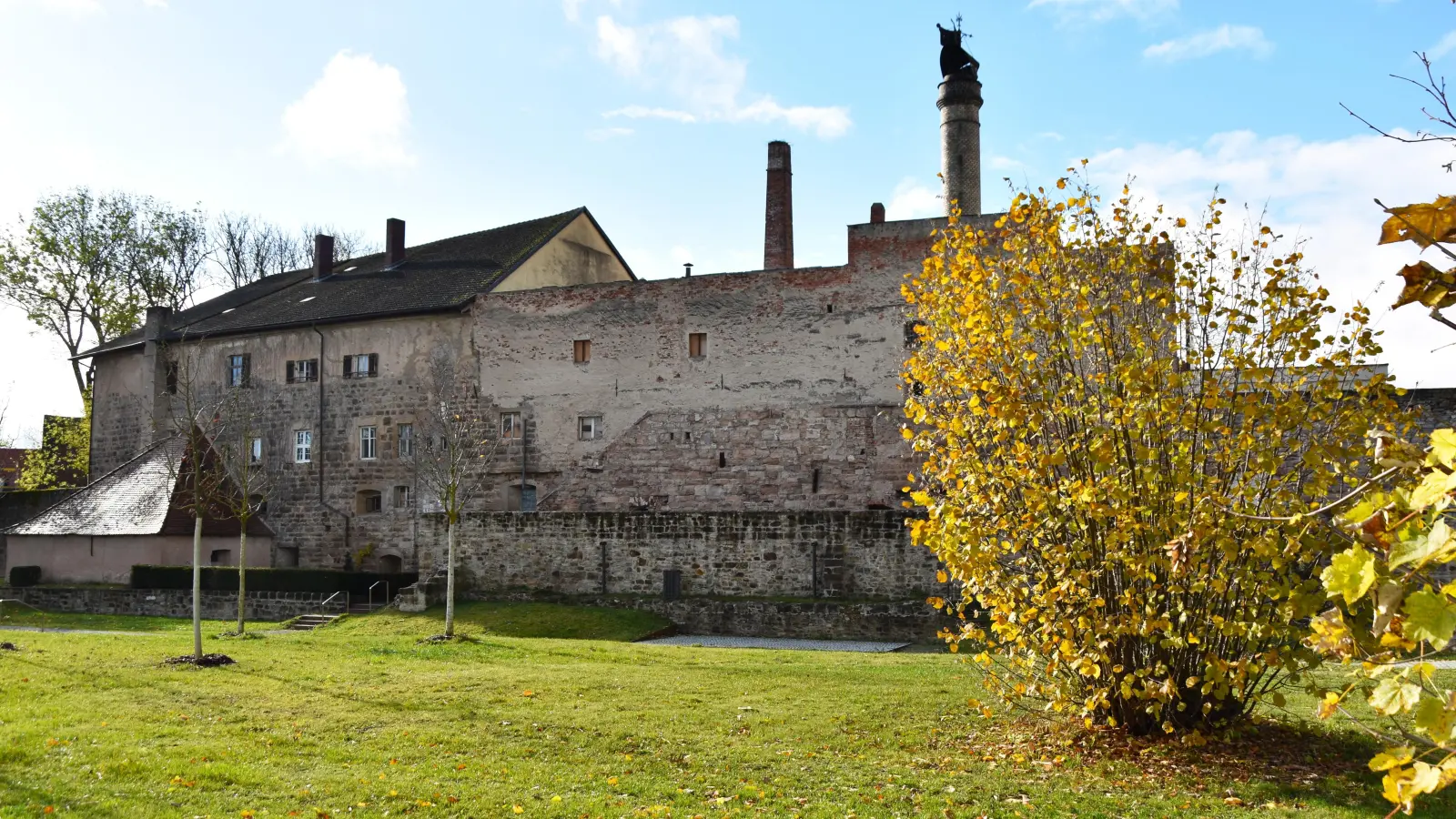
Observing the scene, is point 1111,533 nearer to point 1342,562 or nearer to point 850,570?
point 1342,562

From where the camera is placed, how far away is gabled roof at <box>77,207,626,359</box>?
33.7 metres

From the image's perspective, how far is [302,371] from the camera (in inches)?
1355

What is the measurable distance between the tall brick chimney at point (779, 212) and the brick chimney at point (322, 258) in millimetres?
16725

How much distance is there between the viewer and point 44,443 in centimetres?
4309

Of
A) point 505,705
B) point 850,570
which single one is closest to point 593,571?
point 850,570

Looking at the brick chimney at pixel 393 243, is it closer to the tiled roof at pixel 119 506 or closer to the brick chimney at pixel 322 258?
the brick chimney at pixel 322 258

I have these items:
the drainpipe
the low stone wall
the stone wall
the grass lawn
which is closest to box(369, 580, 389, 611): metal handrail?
the low stone wall

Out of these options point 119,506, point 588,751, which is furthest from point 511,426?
point 588,751

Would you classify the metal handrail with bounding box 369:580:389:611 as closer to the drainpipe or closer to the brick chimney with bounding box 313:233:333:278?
the drainpipe

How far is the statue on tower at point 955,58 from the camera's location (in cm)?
3050

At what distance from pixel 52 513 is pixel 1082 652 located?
1197 inches

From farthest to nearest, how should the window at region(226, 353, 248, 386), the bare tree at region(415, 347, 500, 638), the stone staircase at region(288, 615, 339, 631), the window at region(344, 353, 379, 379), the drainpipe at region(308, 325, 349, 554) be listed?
the window at region(226, 353, 248, 386)
the window at region(344, 353, 379, 379)
the drainpipe at region(308, 325, 349, 554)
the bare tree at region(415, 347, 500, 638)
the stone staircase at region(288, 615, 339, 631)

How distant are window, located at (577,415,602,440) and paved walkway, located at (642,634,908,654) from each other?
35.0ft

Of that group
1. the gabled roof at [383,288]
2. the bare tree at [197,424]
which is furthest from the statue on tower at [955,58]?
the bare tree at [197,424]
